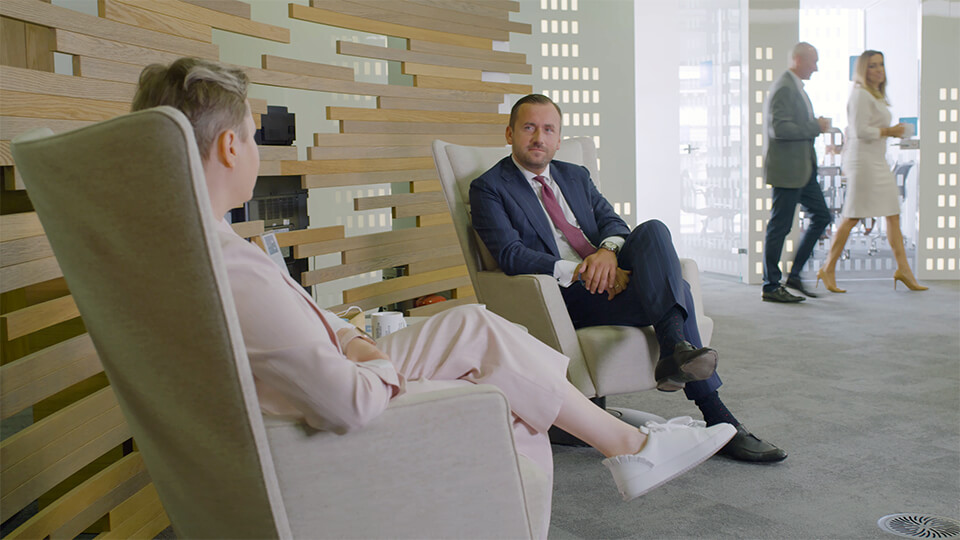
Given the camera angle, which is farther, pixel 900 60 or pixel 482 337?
pixel 900 60

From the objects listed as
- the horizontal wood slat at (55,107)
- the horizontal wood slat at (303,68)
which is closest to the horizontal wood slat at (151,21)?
the horizontal wood slat at (55,107)

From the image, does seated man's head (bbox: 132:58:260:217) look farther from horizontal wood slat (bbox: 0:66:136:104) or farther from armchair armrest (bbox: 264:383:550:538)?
horizontal wood slat (bbox: 0:66:136:104)

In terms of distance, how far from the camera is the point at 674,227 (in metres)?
7.17

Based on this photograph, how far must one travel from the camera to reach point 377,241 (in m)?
3.50

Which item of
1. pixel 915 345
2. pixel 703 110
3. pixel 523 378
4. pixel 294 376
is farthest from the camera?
pixel 703 110

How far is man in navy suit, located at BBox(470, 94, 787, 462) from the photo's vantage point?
2605 mm

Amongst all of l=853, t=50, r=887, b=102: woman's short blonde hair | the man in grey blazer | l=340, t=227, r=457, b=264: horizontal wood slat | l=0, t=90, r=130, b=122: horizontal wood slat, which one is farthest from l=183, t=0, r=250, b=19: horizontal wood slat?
l=853, t=50, r=887, b=102: woman's short blonde hair

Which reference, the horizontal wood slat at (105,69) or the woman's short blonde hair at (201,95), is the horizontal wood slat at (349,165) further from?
the woman's short blonde hair at (201,95)

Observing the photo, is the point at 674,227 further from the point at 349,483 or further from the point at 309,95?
the point at 349,483

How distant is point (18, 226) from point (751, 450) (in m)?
2.17

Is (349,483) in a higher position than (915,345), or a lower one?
higher

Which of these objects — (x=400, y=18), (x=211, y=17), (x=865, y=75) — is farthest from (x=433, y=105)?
(x=865, y=75)

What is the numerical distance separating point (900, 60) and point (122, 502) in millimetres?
6441

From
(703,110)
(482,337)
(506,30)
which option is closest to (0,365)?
(482,337)
